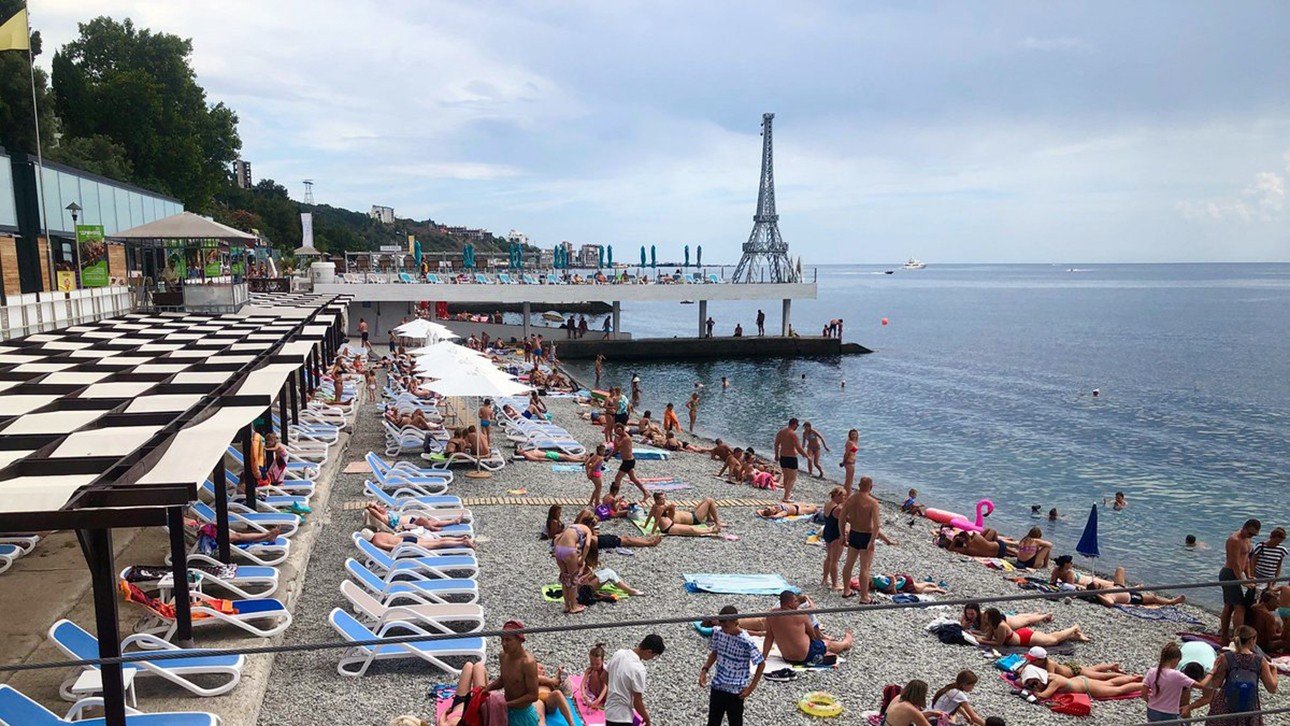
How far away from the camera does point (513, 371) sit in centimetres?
3080

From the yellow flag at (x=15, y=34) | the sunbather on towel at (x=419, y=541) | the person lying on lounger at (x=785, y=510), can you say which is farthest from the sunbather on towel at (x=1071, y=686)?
the yellow flag at (x=15, y=34)

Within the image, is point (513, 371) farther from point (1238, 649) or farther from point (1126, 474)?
point (1238, 649)

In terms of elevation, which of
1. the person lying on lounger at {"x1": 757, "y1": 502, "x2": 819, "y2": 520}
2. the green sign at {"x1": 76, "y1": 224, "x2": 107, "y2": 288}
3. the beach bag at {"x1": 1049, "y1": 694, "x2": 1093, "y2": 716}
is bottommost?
the person lying on lounger at {"x1": 757, "y1": 502, "x2": 819, "y2": 520}

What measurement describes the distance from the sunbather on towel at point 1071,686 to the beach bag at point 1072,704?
6 centimetres

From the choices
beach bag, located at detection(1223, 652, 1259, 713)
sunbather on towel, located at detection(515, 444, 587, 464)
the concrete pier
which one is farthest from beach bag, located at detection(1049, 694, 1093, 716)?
the concrete pier

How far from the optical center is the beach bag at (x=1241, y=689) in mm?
6418

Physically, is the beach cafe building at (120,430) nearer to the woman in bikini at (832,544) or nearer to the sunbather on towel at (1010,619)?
the woman in bikini at (832,544)

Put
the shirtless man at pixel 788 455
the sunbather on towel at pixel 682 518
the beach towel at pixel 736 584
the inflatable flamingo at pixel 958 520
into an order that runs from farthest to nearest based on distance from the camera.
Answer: the inflatable flamingo at pixel 958 520 → the shirtless man at pixel 788 455 → the sunbather on towel at pixel 682 518 → the beach towel at pixel 736 584

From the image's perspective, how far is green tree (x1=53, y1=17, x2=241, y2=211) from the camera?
47.9m

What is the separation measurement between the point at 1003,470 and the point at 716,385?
1665 centimetres

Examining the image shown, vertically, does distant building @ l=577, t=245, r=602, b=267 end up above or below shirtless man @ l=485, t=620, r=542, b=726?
above

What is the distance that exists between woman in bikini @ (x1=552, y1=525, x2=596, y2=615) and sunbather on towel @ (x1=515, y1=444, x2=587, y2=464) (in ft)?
24.4

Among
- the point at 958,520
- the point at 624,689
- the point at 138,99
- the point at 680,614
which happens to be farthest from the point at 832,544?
the point at 138,99

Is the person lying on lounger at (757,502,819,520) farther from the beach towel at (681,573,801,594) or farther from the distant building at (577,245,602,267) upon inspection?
the distant building at (577,245,602,267)
